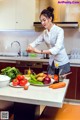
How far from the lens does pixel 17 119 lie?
1979 millimetres

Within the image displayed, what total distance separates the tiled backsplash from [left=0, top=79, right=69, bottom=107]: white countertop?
2.43 metres

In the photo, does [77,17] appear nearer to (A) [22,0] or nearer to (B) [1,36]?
(A) [22,0]

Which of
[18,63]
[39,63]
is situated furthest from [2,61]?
[39,63]

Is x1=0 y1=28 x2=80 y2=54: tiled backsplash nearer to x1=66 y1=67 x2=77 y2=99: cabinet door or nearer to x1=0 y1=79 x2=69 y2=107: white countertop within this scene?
x1=66 y1=67 x2=77 y2=99: cabinet door

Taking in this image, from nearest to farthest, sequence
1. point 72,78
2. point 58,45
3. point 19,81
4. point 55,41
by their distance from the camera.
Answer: point 19,81
point 58,45
point 55,41
point 72,78

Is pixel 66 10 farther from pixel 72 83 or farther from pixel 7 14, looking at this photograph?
pixel 72 83

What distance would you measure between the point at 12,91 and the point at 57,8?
261 centimetres

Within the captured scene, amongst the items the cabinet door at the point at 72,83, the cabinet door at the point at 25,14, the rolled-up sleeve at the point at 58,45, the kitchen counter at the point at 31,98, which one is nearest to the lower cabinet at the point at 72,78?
the cabinet door at the point at 72,83

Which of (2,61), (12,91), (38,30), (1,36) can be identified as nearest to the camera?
(12,91)

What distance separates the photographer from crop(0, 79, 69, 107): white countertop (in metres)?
1.61

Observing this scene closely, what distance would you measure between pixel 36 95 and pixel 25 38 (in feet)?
9.57

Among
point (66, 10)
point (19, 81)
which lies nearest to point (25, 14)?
point (66, 10)

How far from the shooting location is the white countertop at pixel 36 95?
161 cm

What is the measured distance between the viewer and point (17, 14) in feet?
13.6
